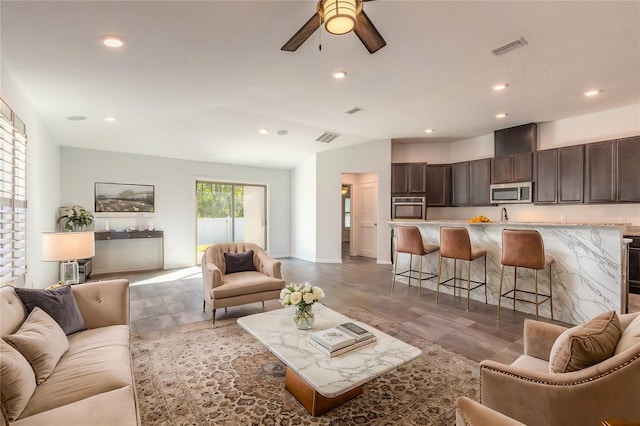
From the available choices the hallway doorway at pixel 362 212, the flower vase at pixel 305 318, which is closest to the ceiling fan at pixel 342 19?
the flower vase at pixel 305 318

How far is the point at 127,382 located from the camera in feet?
5.16

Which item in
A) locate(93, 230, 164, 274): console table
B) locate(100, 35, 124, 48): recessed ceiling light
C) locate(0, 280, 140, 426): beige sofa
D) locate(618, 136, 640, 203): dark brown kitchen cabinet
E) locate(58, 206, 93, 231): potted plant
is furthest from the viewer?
locate(93, 230, 164, 274): console table

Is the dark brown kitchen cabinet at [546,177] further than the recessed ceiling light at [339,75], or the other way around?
the dark brown kitchen cabinet at [546,177]

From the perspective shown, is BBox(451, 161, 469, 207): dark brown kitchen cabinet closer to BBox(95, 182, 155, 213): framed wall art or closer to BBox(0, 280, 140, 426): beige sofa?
BBox(0, 280, 140, 426): beige sofa

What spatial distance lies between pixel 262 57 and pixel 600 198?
544 centimetres

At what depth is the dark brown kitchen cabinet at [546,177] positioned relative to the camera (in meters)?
5.15

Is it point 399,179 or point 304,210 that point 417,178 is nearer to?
point 399,179

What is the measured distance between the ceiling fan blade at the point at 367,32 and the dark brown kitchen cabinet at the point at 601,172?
4.62 meters

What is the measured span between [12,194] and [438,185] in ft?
22.6

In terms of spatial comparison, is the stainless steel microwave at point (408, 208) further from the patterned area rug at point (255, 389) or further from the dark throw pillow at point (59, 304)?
the dark throw pillow at point (59, 304)

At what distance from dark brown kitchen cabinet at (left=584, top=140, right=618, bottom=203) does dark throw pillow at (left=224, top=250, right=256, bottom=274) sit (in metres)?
5.41

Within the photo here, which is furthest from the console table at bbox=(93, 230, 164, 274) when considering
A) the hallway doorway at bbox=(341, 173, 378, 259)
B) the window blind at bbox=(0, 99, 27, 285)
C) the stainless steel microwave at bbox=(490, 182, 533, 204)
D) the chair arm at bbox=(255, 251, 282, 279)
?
the stainless steel microwave at bbox=(490, 182, 533, 204)

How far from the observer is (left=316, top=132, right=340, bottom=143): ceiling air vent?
6.30 meters

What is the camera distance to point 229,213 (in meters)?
7.83
